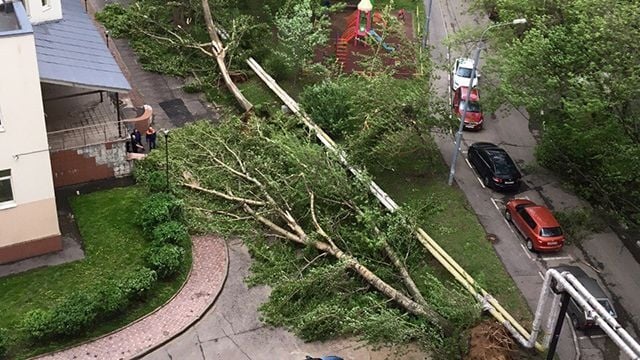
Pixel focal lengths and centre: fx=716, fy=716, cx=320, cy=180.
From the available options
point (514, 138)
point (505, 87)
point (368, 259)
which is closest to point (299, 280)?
point (368, 259)

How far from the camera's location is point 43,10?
107ft

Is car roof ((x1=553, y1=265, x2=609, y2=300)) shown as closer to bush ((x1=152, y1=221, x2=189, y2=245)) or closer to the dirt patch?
the dirt patch

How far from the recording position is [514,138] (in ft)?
127

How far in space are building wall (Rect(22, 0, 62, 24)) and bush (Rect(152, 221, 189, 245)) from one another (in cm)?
1206

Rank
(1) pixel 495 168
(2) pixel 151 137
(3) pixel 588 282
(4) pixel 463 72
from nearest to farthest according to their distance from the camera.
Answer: (3) pixel 588 282, (2) pixel 151 137, (1) pixel 495 168, (4) pixel 463 72

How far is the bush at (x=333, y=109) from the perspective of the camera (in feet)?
115

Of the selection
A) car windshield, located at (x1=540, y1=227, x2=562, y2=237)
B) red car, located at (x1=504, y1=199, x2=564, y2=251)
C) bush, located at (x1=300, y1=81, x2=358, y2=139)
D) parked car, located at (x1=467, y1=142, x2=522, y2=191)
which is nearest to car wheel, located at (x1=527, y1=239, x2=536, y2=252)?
red car, located at (x1=504, y1=199, x2=564, y2=251)

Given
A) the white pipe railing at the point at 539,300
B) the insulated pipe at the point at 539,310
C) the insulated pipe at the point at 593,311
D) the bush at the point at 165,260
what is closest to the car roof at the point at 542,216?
the white pipe railing at the point at 539,300

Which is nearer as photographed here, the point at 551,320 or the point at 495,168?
the point at 551,320

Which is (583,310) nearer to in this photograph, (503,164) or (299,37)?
(503,164)

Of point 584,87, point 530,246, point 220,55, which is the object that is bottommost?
point 530,246

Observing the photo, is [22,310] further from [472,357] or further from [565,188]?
[565,188]

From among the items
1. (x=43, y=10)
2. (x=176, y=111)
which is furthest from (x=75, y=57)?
(x=176, y=111)

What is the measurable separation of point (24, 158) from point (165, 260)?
6.26 m
